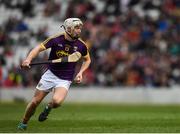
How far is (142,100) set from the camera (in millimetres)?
33781

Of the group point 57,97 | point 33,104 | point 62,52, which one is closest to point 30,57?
point 62,52

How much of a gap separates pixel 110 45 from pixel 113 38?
20.6 inches

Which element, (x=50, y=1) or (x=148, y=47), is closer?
(x=148, y=47)

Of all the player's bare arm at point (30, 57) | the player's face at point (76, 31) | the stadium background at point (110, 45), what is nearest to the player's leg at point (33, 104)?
the player's bare arm at point (30, 57)

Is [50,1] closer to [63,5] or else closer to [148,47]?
[63,5]

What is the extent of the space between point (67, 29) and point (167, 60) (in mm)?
18130

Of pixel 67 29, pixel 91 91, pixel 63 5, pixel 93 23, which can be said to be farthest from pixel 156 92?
pixel 67 29

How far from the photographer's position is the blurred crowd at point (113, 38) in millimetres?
34500

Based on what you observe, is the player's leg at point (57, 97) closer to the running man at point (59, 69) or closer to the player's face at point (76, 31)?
the running man at point (59, 69)

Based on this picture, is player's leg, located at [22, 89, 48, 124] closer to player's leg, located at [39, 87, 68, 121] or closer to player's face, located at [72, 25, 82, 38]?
player's leg, located at [39, 87, 68, 121]

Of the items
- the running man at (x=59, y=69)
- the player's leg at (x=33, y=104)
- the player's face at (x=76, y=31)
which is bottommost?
the player's leg at (x=33, y=104)

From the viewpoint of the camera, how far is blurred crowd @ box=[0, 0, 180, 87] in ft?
113

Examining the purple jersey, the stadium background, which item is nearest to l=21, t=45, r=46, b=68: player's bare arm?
the purple jersey

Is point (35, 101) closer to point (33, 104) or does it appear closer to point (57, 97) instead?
point (33, 104)
